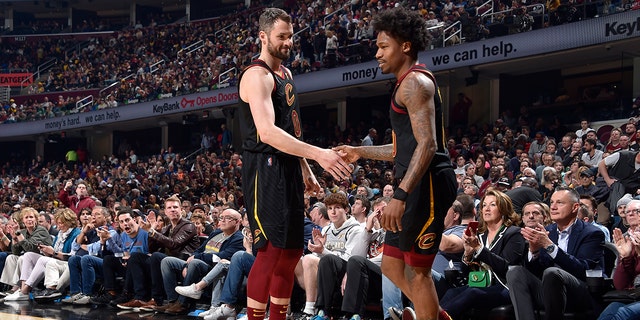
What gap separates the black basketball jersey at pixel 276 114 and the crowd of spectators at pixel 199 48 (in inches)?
492

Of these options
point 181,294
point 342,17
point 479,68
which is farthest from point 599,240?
A: point 342,17

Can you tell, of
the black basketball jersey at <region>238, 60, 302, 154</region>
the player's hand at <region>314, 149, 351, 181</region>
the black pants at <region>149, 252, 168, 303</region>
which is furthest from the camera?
the black pants at <region>149, 252, 168, 303</region>

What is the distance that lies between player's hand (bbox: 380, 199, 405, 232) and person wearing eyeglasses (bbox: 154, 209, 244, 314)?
4.22 metres

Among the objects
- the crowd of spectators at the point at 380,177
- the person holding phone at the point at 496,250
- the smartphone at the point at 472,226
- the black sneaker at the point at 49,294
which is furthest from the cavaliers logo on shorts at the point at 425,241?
the black sneaker at the point at 49,294

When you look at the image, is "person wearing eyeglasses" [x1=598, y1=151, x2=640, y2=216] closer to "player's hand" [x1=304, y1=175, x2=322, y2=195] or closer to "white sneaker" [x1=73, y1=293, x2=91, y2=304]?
"player's hand" [x1=304, y1=175, x2=322, y2=195]

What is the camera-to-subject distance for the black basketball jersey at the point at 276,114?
461 centimetres

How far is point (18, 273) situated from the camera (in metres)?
10.6

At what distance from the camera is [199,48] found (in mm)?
29078

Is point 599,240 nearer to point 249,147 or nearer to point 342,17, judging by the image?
point 249,147

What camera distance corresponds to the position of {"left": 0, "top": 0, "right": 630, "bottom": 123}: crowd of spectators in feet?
58.3

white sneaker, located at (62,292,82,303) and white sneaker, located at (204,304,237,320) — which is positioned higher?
white sneaker, located at (204,304,237,320)

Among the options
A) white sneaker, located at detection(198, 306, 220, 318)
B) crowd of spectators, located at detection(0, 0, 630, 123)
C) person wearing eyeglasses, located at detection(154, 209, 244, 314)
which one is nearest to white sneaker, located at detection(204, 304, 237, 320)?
white sneaker, located at detection(198, 306, 220, 318)

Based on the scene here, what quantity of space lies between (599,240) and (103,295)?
6.14m

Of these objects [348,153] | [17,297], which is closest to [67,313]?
A: [17,297]
